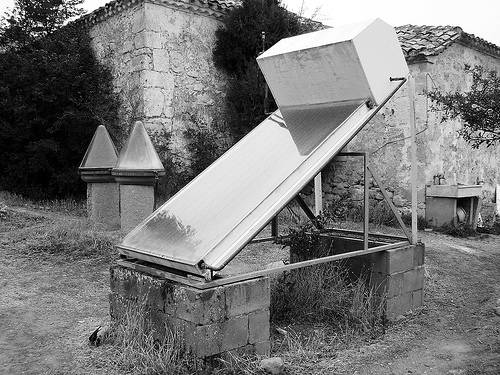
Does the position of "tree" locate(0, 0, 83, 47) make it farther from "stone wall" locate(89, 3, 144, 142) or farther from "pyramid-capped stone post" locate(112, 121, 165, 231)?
"pyramid-capped stone post" locate(112, 121, 165, 231)

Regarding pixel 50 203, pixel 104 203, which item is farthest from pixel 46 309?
pixel 50 203

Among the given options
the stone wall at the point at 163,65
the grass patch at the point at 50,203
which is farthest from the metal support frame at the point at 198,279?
the stone wall at the point at 163,65

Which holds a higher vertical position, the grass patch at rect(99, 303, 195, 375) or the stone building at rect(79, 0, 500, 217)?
the stone building at rect(79, 0, 500, 217)

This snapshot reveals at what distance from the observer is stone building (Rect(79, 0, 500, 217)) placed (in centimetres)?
948

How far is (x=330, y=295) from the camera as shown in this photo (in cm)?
439

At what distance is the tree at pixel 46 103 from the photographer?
10219 millimetres

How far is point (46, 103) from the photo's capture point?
10.4 m

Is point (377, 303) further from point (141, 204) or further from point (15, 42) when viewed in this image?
point (15, 42)

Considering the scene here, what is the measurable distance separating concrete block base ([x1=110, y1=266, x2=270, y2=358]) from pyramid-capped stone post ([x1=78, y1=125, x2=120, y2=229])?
406 centimetres

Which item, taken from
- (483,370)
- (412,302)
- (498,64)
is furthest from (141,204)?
(498,64)

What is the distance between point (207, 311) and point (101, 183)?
4.84 metres

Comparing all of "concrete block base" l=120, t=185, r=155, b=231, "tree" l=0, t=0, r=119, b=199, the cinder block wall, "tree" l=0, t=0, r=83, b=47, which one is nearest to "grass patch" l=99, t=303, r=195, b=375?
the cinder block wall

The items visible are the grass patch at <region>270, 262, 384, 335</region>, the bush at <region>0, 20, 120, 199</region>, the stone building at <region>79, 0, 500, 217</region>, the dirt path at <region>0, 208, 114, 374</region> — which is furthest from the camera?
the bush at <region>0, 20, 120, 199</region>

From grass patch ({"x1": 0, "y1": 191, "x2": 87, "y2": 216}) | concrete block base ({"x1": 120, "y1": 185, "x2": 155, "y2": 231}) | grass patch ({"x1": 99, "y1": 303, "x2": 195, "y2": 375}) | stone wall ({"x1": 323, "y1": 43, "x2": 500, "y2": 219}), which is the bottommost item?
grass patch ({"x1": 99, "y1": 303, "x2": 195, "y2": 375})
